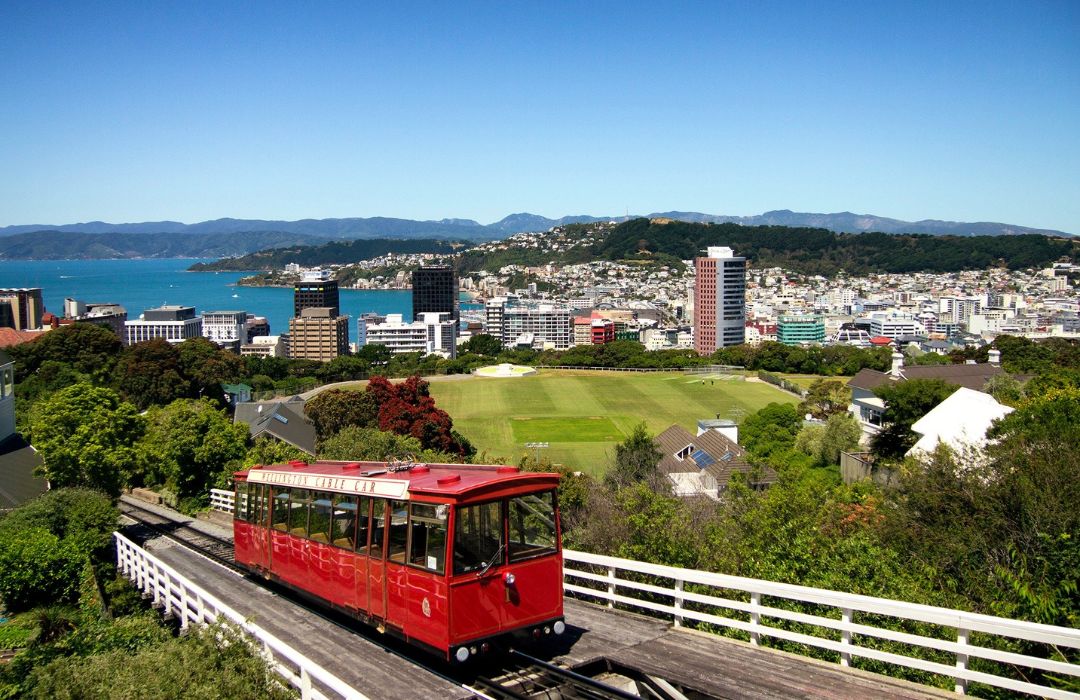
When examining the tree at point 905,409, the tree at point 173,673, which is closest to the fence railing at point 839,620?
the tree at point 173,673

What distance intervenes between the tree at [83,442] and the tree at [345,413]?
19.9 m

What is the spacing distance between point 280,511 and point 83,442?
14.6 meters

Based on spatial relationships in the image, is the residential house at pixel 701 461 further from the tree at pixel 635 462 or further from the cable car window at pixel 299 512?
the cable car window at pixel 299 512

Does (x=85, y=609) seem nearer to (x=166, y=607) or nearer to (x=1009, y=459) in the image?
(x=166, y=607)

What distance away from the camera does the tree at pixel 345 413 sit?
148 feet

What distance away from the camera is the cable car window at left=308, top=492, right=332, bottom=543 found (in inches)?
411

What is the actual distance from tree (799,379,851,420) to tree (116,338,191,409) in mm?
39277

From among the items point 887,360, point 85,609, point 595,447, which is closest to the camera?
point 85,609

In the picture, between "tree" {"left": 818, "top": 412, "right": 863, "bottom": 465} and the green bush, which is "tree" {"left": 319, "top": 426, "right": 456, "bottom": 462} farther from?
"tree" {"left": 818, "top": 412, "right": 863, "bottom": 465}

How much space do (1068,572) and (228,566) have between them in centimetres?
1170

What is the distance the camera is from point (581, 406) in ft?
238

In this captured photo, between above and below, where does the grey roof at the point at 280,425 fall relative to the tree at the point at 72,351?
below

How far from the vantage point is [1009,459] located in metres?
14.6

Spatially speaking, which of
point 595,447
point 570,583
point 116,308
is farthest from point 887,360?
point 116,308
